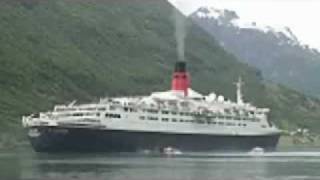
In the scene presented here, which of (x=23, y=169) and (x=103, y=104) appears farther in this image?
(x=103, y=104)

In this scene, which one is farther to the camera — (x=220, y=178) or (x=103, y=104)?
(x=103, y=104)

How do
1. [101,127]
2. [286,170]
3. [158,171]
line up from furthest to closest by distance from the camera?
[101,127]
[286,170]
[158,171]

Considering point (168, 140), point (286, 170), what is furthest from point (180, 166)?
point (168, 140)

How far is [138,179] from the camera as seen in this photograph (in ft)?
338

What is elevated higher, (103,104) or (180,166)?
(103,104)

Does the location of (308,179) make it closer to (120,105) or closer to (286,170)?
(286,170)

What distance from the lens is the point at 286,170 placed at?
424ft

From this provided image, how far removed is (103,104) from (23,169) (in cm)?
6411

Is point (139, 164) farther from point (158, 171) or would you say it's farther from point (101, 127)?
point (101, 127)

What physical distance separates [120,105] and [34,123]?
61.9ft

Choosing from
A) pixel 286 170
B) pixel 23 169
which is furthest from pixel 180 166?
pixel 23 169

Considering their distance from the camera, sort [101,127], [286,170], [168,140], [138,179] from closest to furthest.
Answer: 1. [138,179]
2. [286,170]
3. [101,127]
4. [168,140]

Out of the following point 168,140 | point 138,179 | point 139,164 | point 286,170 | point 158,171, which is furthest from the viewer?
point 168,140

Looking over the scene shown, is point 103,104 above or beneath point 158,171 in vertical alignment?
above
